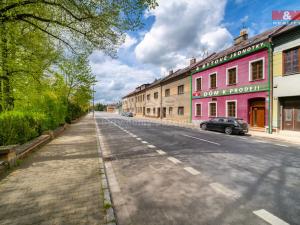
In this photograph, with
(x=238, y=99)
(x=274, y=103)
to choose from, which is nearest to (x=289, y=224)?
(x=274, y=103)

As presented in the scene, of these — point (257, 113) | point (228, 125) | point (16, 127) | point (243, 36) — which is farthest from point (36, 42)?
point (243, 36)

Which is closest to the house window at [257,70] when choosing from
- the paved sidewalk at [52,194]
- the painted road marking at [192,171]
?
the painted road marking at [192,171]

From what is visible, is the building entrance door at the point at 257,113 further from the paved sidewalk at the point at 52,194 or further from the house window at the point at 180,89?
the paved sidewalk at the point at 52,194

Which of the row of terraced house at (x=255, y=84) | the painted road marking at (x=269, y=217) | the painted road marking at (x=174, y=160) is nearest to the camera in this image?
the painted road marking at (x=269, y=217)

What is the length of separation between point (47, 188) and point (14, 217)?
1.13 m

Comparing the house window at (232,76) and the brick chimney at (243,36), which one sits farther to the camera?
the brick chimney at (243,36)

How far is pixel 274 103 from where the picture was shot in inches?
572

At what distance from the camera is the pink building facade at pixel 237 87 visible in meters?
15.7

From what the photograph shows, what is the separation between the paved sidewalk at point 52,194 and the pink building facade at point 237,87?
15.8 m

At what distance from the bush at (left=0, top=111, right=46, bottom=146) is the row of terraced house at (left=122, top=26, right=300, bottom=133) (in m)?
17.3

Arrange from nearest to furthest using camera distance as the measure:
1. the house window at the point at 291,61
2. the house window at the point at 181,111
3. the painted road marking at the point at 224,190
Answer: the painted road marking at the point at 224,190 → the house window at the point at 291,61 → the house window at the point at 181,111

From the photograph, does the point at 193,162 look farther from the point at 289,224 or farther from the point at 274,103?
the point at 274,103

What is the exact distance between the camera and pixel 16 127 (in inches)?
290

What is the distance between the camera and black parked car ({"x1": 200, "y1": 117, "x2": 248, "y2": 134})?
13812mm
